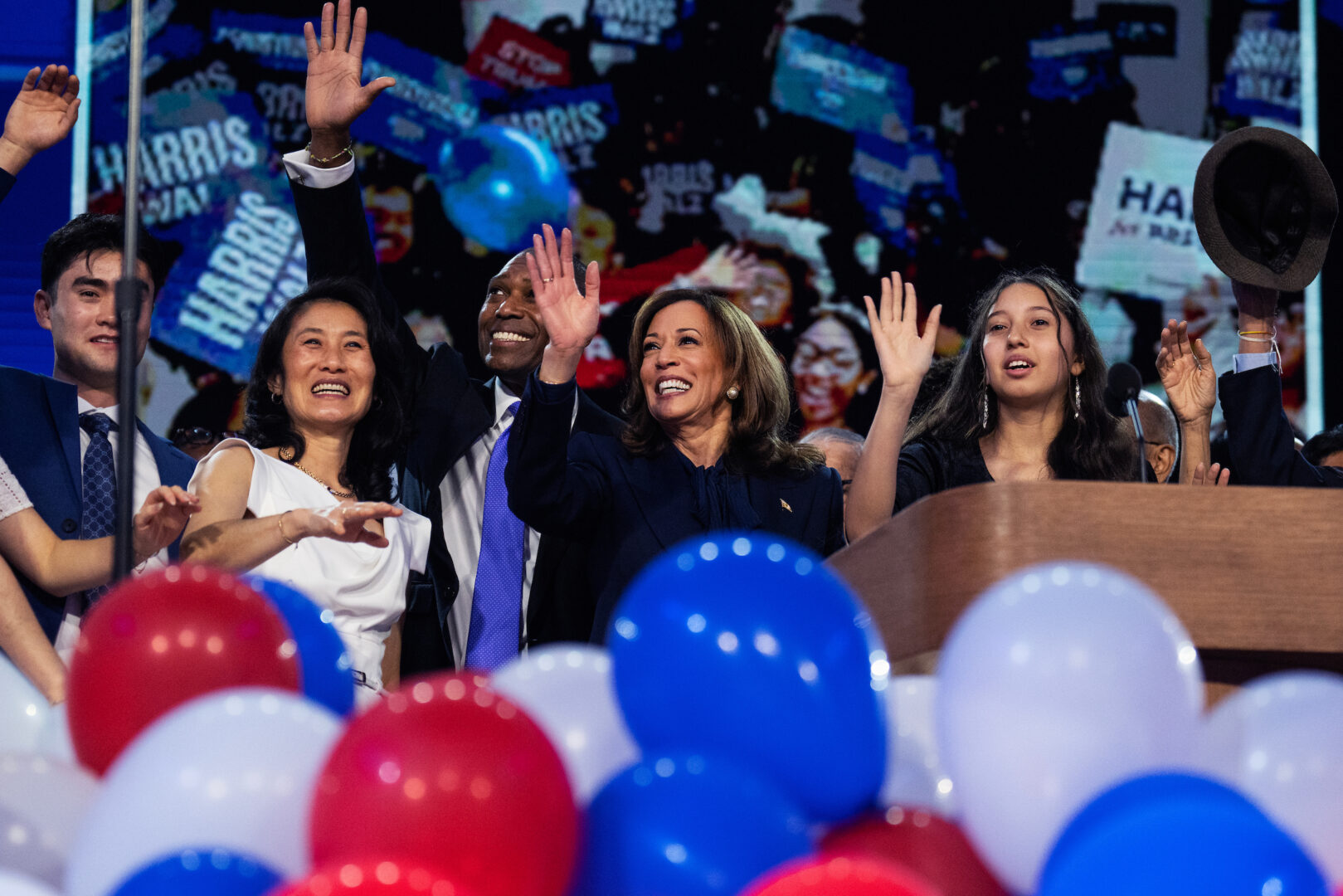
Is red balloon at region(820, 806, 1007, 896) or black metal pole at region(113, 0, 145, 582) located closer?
red balloon at region(820, 806, 1007, 896)

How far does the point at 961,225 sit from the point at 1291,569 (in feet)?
12.0

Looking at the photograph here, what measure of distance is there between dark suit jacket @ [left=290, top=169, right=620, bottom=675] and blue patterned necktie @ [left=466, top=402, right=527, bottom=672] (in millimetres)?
39

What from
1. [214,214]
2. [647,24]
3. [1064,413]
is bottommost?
[214,214]

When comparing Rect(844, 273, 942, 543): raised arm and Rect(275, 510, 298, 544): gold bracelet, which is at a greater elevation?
Rect(844, 273, 942, 543): raised arm

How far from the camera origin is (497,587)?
2.80m

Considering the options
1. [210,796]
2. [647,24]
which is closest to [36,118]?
[210,796]

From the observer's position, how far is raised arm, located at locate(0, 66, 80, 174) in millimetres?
2494

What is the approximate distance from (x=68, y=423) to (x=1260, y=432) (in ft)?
6.86

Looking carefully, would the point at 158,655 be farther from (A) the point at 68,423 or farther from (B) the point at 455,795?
(A) the point at 68,423

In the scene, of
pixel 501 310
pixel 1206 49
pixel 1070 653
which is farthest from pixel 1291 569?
pixel 1206 49

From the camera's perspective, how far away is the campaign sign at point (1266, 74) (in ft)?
17.2

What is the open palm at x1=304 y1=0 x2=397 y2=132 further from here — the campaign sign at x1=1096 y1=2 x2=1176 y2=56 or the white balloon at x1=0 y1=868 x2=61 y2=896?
the campaign sign at x1=1096 y1=2 x2=1176 y2=56

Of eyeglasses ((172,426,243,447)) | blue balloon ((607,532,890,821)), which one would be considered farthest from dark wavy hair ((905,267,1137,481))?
eyeglasses ((172,426,243,447))

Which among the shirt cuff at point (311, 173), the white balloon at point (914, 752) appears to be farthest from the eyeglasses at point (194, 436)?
the white balloon at point (914, 752)
